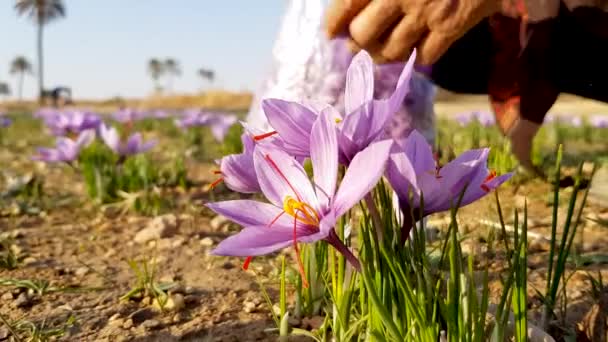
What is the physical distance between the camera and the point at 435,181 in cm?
84

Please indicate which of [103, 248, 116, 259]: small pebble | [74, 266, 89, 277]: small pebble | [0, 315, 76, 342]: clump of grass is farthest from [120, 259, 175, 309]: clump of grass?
[103, 248, 116, 259]: small pebble

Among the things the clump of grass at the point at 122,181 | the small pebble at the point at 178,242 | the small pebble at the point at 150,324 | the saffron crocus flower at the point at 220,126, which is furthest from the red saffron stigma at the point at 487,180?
the saffron crocus flower at the point at 220,126

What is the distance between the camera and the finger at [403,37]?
3.62 ft

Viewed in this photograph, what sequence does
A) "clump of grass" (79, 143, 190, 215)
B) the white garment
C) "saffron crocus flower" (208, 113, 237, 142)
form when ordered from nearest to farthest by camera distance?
1. the white garment
2. "clump of grass" (79, 143, 190, 215)
3. "saffron crocus flower" (208, 113, 237, 142)

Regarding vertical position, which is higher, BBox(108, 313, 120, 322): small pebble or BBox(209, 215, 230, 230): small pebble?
BBox(209, 215, 230, 230): small pebble

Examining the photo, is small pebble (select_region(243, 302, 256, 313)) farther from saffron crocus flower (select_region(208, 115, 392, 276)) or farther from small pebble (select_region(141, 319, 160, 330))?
saffron crocus flower (select_region(208, 115, 392, 276))

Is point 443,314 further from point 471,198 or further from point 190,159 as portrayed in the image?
point 190,159

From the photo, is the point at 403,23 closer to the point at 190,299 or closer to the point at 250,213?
the point at 250,213

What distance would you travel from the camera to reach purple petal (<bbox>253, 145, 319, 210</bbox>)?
842 millimetres

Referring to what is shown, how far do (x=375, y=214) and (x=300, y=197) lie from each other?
106 millimetres

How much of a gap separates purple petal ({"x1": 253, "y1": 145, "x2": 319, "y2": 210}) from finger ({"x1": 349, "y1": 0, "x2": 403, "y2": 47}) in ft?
1.18

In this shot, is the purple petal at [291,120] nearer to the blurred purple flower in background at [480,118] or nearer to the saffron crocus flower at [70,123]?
the saffron crocus flower at [70,123]

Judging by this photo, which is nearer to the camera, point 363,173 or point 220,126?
point 363,173

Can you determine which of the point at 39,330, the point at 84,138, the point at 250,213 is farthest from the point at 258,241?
the point at 84,138
